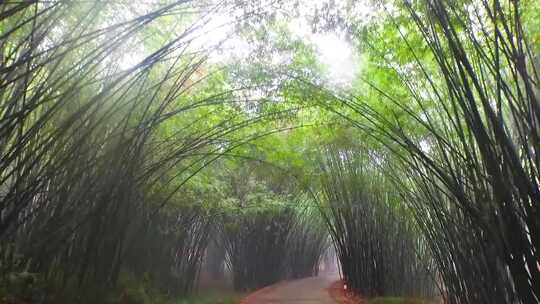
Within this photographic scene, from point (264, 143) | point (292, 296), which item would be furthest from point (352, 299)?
point (264, 143)

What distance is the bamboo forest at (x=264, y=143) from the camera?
2.50m

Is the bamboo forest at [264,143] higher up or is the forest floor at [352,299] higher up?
the bamboo forest at [264,143]

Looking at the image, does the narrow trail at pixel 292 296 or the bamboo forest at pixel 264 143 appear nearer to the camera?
the bamboo forest at pixel 264 143

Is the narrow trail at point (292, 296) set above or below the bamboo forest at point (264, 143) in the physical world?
below

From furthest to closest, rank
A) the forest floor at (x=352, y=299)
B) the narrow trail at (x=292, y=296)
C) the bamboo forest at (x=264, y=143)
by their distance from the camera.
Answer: the narrow trail at (x=292, y=296), the forest floor at (x=352, y=299), the bamboo forest at (x=264, y=143)

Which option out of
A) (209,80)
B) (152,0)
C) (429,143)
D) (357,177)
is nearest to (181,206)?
(209,80)

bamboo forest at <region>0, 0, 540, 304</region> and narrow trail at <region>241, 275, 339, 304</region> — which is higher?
bamboo forest at <region>0, 0, 540, 304</region>

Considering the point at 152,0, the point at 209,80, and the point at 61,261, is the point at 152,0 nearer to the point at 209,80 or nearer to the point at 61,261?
the point at 209,80

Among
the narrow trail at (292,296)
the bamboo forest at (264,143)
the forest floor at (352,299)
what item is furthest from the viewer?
the narrow trail at (292,296)

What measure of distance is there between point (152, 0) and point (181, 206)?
3094mm

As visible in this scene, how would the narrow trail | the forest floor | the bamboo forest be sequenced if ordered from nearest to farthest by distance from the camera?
the bamboo forest
the forest floor
the narrow trail

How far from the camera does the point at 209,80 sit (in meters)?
5.61

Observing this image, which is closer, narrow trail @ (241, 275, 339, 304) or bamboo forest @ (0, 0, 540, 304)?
bamboo forest @ (0, 0, 540, 304)

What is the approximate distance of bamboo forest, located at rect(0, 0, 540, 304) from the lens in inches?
98.5
